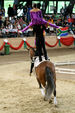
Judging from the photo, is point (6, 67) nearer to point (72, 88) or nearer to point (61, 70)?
point (61, 70)

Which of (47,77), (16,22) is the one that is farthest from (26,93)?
(16,22)

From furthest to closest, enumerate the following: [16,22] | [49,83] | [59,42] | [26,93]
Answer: [59,42] → [16,22] → [26,93] → [49,83]

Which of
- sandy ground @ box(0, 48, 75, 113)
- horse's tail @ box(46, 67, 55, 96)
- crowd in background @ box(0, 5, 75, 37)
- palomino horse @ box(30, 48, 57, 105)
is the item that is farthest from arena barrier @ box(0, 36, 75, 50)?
horse's tail @ box(46, 67, 55, 96)

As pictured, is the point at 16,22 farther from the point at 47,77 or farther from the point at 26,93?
the point at 47,77

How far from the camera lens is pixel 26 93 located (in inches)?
420

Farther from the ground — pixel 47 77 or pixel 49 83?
pixel 47 77

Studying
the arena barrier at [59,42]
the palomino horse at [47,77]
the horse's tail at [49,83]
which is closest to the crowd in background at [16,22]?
the arena barrier at [59,42]

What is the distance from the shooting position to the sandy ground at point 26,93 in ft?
28.5

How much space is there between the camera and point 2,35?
22.5 metres

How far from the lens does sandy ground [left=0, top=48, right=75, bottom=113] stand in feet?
28.5

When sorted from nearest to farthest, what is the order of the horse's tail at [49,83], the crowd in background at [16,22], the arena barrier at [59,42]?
the horse's tail at [49,83] < the arena barrier at [59,42] < the crowd in background at [16,22]

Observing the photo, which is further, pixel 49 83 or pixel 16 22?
pixel 16 22

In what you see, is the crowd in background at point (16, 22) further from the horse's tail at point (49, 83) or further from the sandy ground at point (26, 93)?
the horse's tail at point (49, 83)

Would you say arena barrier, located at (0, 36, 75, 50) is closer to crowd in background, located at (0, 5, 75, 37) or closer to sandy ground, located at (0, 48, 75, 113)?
crowd in background, located at (0, 5, 75, 37)
